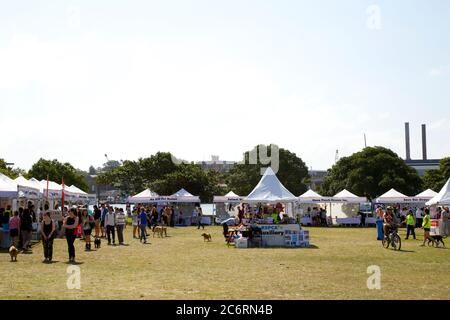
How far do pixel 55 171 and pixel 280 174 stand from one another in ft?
99.0

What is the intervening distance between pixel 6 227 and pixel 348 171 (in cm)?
5480

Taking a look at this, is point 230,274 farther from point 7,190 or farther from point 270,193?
point 270,193

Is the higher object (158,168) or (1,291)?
(158,168)

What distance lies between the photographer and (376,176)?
71.4 meters

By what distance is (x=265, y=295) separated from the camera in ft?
38.5

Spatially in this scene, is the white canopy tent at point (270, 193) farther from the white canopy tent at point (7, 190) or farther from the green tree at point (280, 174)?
the green tree at point (280, 174)

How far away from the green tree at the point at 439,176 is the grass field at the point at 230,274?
174 ft

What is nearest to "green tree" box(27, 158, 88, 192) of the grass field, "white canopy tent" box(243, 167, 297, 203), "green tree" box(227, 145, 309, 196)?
"green tree" box(227, 145, 309, 196)

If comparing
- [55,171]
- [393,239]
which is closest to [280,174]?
[55,171]

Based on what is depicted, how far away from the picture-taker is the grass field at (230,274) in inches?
471
